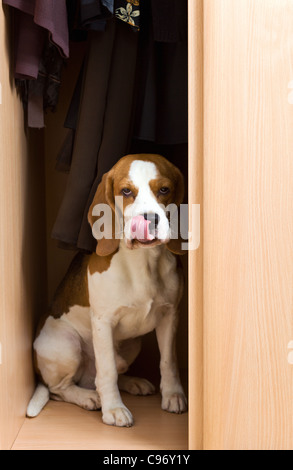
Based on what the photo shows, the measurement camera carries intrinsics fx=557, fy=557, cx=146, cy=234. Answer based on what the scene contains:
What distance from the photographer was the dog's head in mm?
1487

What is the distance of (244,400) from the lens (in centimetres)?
132

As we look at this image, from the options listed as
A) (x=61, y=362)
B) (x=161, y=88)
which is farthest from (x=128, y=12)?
(x=61, y=362)

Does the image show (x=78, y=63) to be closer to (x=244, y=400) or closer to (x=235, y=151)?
(x=235, y=151)

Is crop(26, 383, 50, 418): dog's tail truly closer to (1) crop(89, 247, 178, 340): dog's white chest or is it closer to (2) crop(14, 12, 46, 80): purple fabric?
(1) crop(89, 247, 178, 340): dog's white chest

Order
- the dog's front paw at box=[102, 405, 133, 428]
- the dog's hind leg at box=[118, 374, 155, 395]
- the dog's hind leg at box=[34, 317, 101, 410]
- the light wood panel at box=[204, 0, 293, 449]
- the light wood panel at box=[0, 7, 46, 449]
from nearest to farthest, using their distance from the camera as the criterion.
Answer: the light wood panel at box=[204, 0, 293, 449] < the light wood panel at box=[0, 7, 46, 449] < the dog's front paw at box=[102, 405, 133, 428] < the dog's hind leg at box=[34, 317, 101, 410] < the dog's hind leg at box=[118, 374, 155, 395]

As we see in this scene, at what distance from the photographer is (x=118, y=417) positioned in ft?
5.42

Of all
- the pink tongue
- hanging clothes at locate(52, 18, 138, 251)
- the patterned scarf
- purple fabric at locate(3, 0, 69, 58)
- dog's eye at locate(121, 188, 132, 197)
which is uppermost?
the patterned scarf

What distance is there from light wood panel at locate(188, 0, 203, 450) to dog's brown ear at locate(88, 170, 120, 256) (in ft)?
1.09

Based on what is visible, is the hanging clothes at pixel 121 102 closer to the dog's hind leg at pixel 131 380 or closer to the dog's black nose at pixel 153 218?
the dog's black nose at pixel 153 218

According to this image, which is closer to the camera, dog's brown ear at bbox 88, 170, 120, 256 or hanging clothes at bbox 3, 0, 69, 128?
hanging clothes at bbox 3, 0, 69, 128

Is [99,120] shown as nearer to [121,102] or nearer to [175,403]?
[121,102]

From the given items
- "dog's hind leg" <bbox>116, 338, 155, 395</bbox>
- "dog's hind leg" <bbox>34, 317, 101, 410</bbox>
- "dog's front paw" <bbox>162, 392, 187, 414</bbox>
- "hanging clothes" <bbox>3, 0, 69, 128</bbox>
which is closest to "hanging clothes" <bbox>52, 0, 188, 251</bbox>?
"hanging clothes" <bbox>3, 0, 69, 128</bbox>

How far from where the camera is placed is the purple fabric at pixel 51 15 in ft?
4.76

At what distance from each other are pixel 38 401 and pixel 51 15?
116 centimetres
